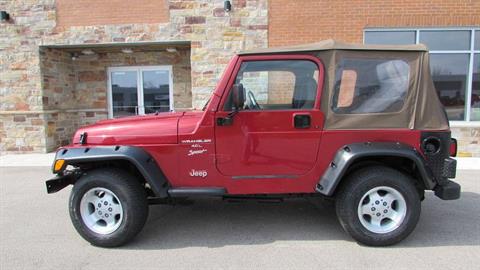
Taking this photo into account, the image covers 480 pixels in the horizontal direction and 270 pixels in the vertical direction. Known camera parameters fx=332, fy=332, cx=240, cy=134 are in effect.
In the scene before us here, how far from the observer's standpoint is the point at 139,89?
9750mm

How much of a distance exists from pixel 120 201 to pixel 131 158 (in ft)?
1.53

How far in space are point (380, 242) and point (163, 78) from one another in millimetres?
7782

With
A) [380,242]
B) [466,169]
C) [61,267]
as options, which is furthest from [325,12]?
[61,267]

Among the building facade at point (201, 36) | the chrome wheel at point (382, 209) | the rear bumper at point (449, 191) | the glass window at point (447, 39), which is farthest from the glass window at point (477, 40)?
the chrome wheel at point (382, 209)

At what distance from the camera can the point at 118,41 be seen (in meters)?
8.34

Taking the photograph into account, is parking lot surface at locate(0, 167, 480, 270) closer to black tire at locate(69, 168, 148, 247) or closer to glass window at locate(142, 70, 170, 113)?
black tire at locate(69, 168, 148, 247)

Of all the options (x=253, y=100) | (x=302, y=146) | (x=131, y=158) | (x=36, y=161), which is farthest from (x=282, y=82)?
(x=36, y=161)

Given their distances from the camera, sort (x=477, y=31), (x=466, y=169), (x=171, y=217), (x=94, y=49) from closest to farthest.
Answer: (x=171, y=217)
(x=466, y=169)
(x=477, y=31)
(x=94, y=49)

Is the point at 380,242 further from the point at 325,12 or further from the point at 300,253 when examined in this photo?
the point at 325,12

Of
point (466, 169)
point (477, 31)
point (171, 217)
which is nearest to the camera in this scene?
point (171, 217)

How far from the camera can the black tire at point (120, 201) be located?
3328mm

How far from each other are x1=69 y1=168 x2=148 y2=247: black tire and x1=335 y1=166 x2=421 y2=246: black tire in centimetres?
205

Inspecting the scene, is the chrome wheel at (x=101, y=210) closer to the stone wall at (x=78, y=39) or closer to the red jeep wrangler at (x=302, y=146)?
the red jeep wrangler at (x=302, y=146)

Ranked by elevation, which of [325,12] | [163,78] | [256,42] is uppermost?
[325,12]
